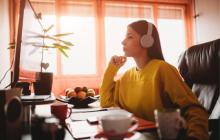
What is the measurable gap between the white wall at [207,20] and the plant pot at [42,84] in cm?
304

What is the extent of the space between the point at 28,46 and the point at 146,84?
2.07ft

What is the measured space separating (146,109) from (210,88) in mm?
570

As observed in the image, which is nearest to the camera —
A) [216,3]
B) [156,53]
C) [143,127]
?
[143,127]

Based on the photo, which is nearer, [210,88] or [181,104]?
[181,104]

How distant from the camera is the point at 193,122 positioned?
0.89 meters

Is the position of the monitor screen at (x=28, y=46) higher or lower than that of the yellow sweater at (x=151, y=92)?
higher

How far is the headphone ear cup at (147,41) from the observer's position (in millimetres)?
1439

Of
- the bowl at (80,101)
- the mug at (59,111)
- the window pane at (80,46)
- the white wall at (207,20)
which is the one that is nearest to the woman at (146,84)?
the bowl at (80,101)

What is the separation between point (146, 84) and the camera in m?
1.35

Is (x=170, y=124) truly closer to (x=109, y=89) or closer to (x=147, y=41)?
(x=147, y=41)

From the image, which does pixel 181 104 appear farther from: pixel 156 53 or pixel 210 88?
pixel 210 88

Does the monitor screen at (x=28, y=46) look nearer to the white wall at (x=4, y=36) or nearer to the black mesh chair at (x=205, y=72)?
the black mesh chair at (x=205, y=72)

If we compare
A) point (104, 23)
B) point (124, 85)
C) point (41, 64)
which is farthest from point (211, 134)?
point (104, 23)

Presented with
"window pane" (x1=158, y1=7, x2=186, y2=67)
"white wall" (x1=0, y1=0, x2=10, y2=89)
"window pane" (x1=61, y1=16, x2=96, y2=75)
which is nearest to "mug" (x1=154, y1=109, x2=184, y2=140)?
"white wall" (x1=0, y1=0, x2=10, y2=89)
